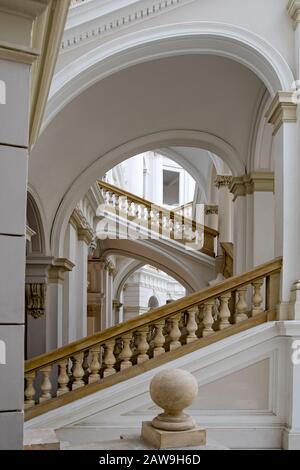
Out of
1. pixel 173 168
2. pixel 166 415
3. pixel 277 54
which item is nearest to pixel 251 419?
pixel 166 415

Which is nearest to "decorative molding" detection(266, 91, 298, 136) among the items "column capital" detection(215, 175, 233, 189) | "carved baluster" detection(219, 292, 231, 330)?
"carved baluster" detection(219, 292, 231, 330)

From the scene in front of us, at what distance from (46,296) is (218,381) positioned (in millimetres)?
5547

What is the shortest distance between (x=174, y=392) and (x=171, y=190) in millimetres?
26172

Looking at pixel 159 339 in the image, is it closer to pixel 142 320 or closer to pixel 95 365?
pixel 142 320

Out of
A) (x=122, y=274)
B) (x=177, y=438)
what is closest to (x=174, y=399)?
(x=177, y=438)

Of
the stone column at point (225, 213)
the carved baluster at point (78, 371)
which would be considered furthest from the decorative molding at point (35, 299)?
the stone column at point (225, 213)

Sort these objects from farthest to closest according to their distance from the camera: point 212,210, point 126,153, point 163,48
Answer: point 212,210 → point 126,153 → point 163,48

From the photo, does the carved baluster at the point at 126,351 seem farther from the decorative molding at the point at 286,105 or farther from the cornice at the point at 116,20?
the cornice at the point at 116,20

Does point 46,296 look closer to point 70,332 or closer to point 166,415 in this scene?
point 70,332

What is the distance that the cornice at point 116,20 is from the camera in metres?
7.16

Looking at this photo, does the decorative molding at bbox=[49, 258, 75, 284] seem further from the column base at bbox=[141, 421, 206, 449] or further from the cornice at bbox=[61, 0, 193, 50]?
the column base at bbox=[141, 421, 206, 449]

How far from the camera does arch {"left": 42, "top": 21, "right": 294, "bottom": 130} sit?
711 cm

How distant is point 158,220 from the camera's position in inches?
695

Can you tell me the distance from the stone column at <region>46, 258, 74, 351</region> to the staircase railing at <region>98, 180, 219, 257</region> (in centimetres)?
537
